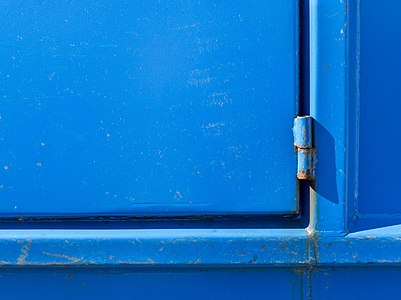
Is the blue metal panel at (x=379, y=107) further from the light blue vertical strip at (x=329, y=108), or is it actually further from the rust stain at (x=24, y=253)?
the rust stain at (x=24, y=253)

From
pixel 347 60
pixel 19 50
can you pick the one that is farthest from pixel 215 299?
pixel 19 50

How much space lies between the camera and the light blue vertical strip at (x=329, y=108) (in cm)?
106

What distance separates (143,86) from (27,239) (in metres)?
0.46

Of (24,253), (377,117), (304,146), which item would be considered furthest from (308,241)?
(24,253)

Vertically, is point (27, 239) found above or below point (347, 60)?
below

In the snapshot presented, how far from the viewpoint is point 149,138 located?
3.58ft

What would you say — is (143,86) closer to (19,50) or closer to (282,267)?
(19,50)

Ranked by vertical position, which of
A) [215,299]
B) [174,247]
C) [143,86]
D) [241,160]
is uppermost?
[143,86]

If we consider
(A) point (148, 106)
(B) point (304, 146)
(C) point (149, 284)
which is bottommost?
(C) point (149, 284)

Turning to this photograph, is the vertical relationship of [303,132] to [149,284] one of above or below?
above

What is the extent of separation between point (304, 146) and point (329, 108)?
0.11 metres

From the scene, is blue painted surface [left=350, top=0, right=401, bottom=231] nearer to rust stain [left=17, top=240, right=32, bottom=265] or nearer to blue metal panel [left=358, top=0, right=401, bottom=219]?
blue metal panel [left=358, top=0, right=401, bottom=219]

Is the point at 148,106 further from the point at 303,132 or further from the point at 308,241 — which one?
the point at 308,241

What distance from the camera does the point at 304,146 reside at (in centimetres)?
106
